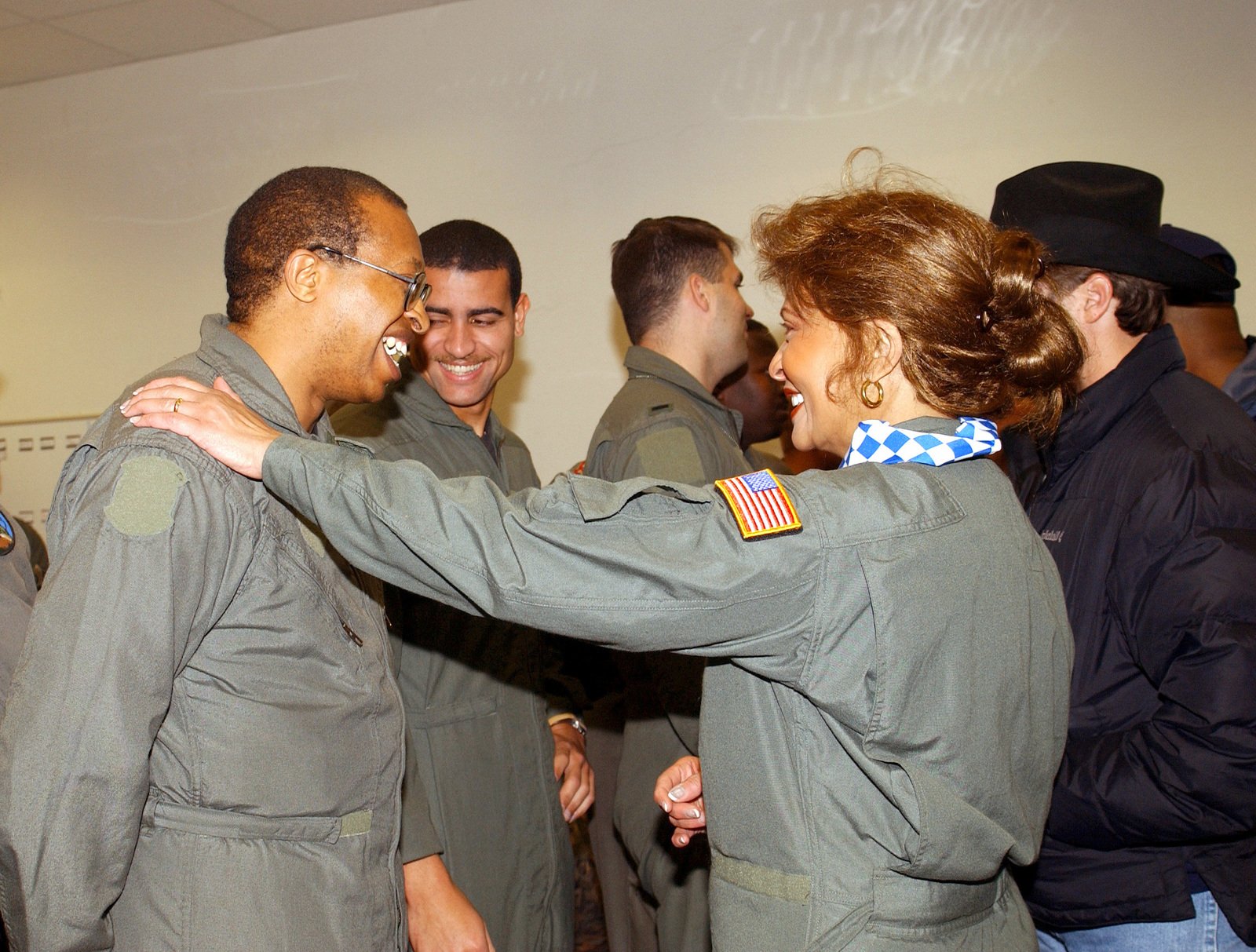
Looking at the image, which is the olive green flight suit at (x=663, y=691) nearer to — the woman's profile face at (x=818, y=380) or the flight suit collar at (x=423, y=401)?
the flight suit collar at (x=423, y=401)

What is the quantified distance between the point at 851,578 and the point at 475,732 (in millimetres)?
1120

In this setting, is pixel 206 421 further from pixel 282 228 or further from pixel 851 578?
pixel 851 578

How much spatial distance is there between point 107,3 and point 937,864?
4.37 m

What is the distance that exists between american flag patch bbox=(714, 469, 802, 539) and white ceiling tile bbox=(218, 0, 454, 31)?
12.0 feet

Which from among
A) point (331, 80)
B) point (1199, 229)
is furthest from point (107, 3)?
point (1199, 229)

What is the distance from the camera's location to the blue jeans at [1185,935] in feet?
4.72

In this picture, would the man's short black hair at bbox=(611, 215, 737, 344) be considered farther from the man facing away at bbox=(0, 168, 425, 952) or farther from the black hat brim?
the man facing away at bbox=(0, 168, 425, 952)

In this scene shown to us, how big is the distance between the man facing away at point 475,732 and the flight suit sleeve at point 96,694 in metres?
0.57

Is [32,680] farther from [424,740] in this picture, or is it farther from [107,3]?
[107,3]

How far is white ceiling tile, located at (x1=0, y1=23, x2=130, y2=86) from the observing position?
419 centimetres

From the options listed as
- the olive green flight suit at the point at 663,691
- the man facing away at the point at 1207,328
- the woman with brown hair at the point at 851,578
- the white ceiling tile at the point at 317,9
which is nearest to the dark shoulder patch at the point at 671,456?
the olive green flight suit at the point at 663,691

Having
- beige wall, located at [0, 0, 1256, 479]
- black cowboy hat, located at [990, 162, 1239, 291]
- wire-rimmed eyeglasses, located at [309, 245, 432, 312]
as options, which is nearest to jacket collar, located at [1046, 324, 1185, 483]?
black cowboy hat, located at [990, 162, 1239, 291]

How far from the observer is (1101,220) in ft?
5.64

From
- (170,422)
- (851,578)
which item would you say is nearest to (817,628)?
(851,578)
